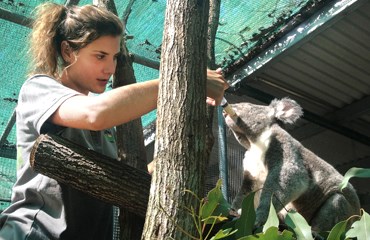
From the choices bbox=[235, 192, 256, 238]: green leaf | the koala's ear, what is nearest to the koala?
the koala's ear

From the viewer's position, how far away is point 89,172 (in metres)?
1.65

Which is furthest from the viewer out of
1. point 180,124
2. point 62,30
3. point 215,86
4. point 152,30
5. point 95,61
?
point 152,30

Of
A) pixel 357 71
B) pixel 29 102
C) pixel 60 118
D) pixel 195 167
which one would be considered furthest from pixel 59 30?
pixel 357 71

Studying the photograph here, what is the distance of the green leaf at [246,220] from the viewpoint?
1564 millimetres

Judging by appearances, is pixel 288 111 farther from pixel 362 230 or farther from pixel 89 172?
pixel 89 172

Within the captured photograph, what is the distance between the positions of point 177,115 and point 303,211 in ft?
6.01

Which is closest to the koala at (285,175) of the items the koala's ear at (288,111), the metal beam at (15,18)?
the koala's ear at (288,111)

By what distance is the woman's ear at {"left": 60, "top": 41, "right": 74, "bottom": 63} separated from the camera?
2119mm

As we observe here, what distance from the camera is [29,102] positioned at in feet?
6.12

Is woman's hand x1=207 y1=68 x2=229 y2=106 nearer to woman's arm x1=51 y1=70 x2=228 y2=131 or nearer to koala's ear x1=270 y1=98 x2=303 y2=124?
woman's arm x1=51 y1=70 x2=228 y2=131

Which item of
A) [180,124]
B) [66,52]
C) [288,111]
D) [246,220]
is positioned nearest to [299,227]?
[246,220]

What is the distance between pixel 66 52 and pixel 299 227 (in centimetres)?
117

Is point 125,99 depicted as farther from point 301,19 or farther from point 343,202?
point 301,19

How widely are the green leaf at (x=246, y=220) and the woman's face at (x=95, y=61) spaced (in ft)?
2.61
